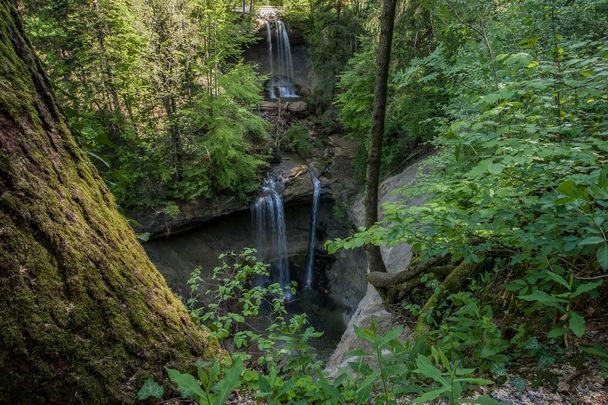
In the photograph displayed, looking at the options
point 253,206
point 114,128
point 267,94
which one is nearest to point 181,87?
point 114,128

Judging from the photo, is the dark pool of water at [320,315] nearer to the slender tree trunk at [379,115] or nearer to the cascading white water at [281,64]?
the slender tree trunk at [379,115]

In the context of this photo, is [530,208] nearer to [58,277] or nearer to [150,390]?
[150,390]

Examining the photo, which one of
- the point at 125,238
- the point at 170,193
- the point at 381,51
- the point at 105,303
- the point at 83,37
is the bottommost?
the point at 170,193

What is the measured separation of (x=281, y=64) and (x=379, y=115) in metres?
18.2

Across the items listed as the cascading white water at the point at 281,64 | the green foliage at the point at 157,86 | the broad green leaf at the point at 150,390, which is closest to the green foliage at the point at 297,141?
the green foliage at the point at 157,86

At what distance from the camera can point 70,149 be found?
5.24 ft

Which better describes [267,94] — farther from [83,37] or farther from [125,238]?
[125,238]

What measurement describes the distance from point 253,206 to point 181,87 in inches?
186

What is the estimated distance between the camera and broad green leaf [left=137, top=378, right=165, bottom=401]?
4.58 feet

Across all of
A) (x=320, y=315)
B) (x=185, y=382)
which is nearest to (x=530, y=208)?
(x=185, y=382)

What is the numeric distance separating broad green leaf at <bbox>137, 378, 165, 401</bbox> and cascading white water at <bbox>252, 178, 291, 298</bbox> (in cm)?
1188

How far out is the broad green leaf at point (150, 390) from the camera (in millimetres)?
1396

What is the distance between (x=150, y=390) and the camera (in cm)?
142

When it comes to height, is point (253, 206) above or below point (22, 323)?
below
